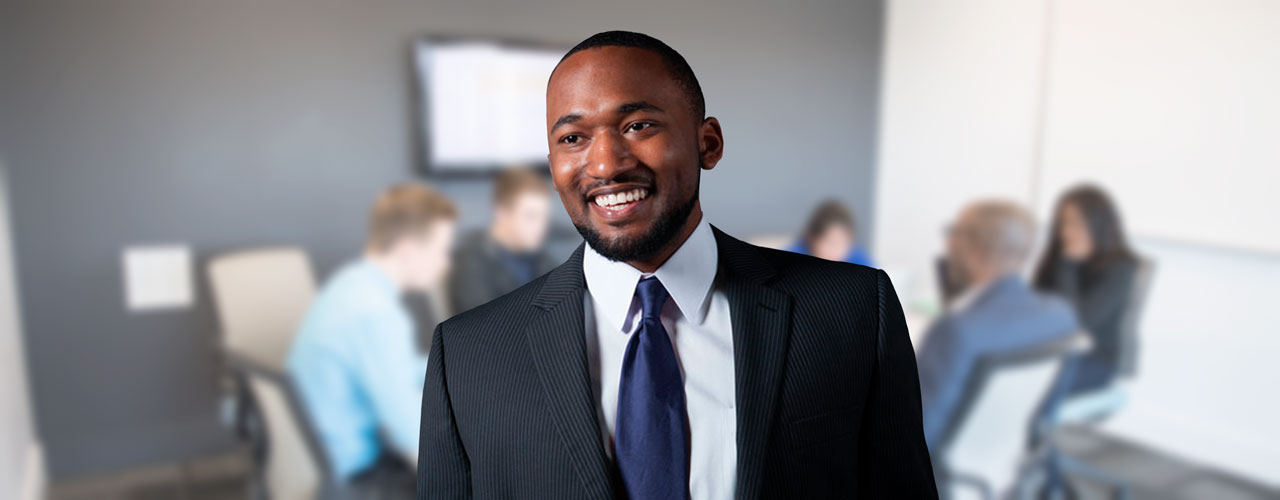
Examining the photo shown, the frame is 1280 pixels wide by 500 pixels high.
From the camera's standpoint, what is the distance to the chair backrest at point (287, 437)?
1.69 m

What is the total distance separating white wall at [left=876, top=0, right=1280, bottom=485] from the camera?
5.12 feet

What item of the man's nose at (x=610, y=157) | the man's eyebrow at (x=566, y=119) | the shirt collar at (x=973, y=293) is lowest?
the shirt collar at (x=973, y=293)

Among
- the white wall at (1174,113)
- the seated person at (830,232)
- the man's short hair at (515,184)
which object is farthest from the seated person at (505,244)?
the white wall at (1174,113)

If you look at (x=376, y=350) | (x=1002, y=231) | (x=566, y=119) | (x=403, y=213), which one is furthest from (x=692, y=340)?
(x=1002, y=231)

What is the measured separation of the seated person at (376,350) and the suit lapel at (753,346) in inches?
52.5

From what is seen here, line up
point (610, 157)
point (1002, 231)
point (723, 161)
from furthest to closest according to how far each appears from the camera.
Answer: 1. point (1002, 231)
2. point (723, 161)
3. point (610, 157)

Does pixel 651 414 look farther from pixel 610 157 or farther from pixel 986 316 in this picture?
pixel 986 316

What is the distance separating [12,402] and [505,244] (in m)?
0.91

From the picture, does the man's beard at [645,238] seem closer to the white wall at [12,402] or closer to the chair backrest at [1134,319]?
the white wall at [12,402]

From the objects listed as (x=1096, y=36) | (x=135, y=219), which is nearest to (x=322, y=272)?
(x=135, y=219)

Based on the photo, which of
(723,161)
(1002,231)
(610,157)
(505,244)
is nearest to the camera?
(610,157)

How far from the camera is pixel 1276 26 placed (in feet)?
4.88

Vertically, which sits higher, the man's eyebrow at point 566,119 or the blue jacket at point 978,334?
the man's eyebrow at point 566,119

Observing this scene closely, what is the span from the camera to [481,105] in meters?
1.78
